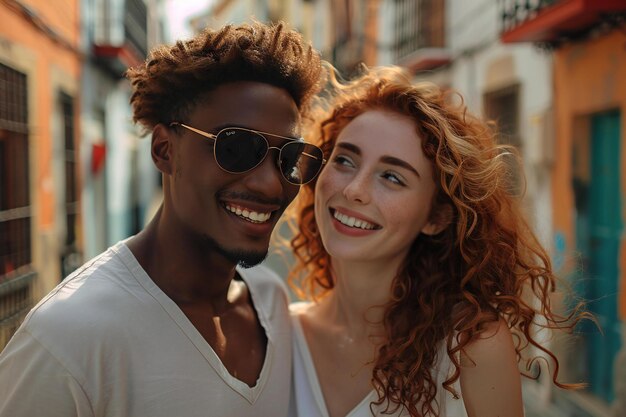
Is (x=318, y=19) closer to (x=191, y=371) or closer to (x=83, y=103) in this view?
(x=83, y=103)

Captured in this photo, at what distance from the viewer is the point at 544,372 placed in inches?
242

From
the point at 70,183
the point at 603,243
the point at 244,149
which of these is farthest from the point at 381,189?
the point at 70,183

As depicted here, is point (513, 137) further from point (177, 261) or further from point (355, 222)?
point (177, 261)

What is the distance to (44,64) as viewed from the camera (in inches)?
241

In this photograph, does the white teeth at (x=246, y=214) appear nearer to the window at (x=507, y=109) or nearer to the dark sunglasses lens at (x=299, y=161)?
the dark sunglasses lens at (x=299, y=161)

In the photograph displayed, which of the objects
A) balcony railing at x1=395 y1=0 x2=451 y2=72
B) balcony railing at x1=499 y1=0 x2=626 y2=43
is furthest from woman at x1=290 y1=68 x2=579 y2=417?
balcony railing at x1=395 y1=0 x2=451 y2=72

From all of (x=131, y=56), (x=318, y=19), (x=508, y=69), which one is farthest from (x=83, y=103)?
(x=318, y=19)

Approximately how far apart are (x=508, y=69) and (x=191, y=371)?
6.54 metres

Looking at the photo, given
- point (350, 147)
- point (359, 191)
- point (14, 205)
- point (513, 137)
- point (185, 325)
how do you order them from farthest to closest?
point (513, 137) → point (14, 205) → point (350, 147) → point (359, 191) → point (185, 325)

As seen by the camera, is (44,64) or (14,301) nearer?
(14,301)

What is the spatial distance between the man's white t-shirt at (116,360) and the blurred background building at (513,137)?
5.56 feet

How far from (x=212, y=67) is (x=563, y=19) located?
4.23m

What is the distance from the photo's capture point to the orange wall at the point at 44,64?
5.43 metres

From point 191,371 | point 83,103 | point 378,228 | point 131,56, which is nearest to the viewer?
point 191,371
